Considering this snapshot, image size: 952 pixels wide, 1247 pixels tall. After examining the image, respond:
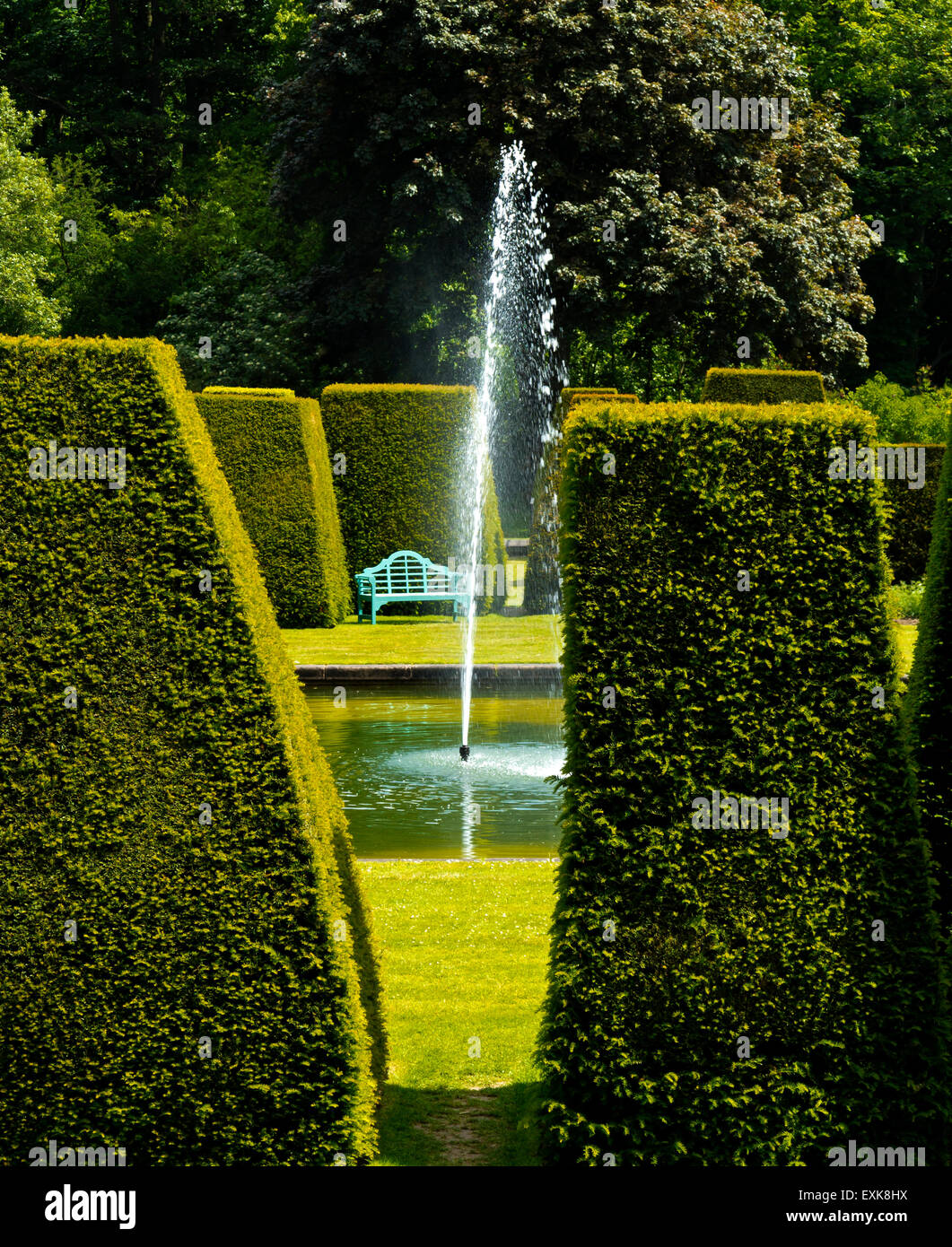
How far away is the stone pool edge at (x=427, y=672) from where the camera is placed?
16312 millimetres

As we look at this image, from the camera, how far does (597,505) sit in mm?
4406

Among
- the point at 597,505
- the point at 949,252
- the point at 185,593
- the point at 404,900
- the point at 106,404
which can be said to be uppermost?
the point at 949,252

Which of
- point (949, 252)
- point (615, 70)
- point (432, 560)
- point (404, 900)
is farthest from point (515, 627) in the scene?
point (949, 252)

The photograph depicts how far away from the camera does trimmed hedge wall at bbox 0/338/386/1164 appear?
4.29 m

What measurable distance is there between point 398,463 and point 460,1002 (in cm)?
1754

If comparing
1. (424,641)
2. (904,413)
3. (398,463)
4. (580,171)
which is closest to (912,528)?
(904,413)

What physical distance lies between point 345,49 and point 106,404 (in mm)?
28090

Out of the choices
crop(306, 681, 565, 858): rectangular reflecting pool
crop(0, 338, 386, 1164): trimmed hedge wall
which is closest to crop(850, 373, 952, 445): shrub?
crop(306, 681, 565, 858): rectangular reflecting pool

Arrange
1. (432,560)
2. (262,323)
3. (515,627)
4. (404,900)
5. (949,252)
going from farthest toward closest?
(949,252) → (262,323) → (432,560) → (515,627) → (404,900)

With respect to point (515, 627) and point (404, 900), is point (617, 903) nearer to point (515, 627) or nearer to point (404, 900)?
point (404, 900)

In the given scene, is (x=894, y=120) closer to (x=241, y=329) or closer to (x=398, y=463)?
(x=241, y=329)

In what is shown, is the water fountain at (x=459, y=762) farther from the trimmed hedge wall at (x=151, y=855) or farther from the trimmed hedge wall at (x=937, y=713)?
the trimmed hedge wall at (x=151, y=855)

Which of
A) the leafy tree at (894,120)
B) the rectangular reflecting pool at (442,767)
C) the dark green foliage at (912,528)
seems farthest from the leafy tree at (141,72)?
the rectangular reflecting pool at (442,767)

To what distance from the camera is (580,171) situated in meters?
30.7
